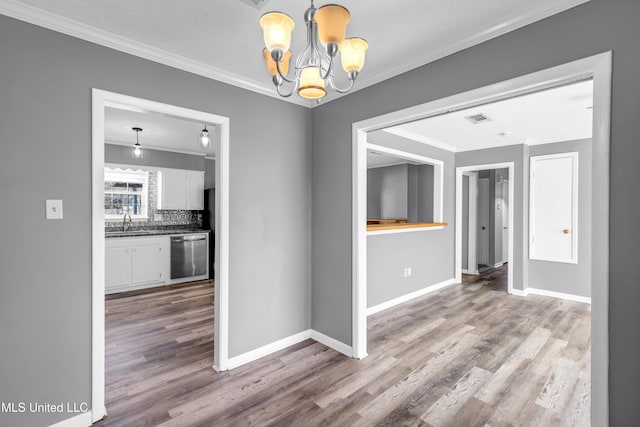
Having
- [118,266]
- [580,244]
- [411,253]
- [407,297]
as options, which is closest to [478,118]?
[411,253]

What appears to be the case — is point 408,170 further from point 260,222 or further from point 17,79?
point 17,79

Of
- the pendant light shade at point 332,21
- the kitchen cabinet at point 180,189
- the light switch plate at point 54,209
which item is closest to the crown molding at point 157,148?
the kitchen cabinet at point 180,189

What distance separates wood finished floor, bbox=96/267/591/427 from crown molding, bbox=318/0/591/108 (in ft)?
8.35

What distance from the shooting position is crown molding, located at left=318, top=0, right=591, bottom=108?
1.73 meters

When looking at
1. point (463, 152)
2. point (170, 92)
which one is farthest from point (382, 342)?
point (463, 152)

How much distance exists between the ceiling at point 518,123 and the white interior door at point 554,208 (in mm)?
390

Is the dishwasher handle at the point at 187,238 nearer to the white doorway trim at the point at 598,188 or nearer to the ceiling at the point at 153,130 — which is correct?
the ceiling at the point at 153,130

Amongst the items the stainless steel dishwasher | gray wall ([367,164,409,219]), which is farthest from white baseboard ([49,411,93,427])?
gray wall ([367,164,409,219])

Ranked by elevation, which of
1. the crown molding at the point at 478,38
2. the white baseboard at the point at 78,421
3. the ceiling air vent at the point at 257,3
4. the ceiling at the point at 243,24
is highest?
the ceiling at the point at 243,24

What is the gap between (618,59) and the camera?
154 cm

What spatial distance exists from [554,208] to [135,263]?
700 centimetres

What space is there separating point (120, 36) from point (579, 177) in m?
6.05

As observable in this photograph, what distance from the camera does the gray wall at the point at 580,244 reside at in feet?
15.3

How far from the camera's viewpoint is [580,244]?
15.6 feet
